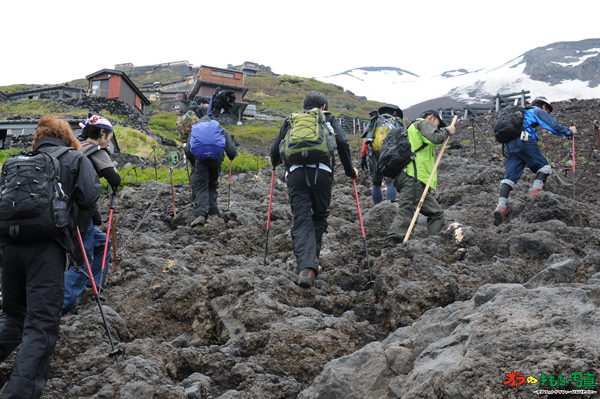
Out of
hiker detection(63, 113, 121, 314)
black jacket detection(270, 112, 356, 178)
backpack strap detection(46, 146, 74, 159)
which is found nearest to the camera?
backpack strap detection(46, 146, 74, 159)

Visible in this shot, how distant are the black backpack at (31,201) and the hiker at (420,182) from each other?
204 inches

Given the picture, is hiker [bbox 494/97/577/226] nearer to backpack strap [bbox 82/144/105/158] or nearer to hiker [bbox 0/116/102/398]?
backpack strap [bbox 82/144/105/158]

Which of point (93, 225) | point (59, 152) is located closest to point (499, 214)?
point (93, 225)

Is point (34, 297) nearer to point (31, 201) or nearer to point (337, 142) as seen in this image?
point (31, 201)

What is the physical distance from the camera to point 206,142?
9.91m

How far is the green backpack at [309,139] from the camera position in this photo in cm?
664

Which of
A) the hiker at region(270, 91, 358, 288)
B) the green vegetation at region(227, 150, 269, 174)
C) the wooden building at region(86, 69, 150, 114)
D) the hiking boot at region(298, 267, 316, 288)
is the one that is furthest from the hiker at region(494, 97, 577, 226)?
the wooden building at region(86, 69, 150, 114)

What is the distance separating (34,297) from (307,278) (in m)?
3.40

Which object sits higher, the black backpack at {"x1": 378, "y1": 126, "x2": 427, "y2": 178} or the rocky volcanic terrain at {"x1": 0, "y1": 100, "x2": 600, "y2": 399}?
the black backpack at {"x1": 378, "y1": 126, "x2": 427, "y2": 178}

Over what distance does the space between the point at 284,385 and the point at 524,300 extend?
2.08 metres

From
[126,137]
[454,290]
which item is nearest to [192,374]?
[454,290]

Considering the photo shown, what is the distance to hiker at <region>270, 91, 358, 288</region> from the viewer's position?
681cm

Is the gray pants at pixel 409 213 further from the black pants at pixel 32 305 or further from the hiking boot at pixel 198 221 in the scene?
the black pants at pixel 32 305

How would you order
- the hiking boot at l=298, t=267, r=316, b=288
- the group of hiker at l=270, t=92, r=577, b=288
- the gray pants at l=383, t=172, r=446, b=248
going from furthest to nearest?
the gray pants at l=383, t=172, r=446, b=248
the group of hiker at l=270, t=92, r=577, b=288
the hiking boot at l=298, t=267, r=316, b=288
